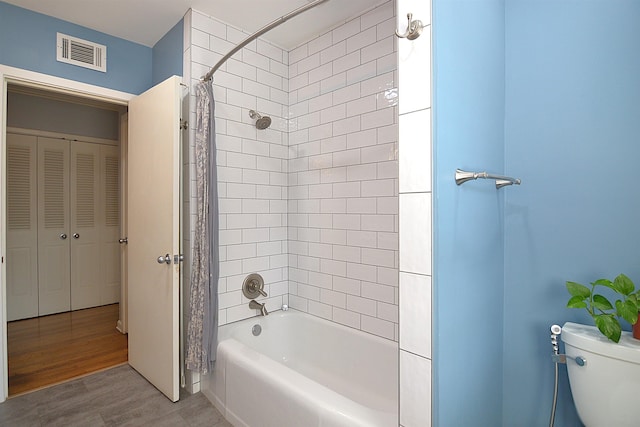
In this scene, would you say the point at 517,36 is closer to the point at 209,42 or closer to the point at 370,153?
the point at 370,153

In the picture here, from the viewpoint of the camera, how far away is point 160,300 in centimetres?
225

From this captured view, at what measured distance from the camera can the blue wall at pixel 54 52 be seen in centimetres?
218

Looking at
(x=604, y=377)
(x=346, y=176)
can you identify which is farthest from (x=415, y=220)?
(x=346, y=176)

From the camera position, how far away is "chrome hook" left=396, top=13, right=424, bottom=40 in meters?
1.06

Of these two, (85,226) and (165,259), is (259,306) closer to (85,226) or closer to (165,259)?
(165,259)

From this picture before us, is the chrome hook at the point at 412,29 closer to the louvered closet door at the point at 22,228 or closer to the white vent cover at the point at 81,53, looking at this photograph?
the white vent cover at the point at 81,53

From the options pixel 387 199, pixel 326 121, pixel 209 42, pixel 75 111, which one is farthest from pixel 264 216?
pixel 75 111

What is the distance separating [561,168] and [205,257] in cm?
195

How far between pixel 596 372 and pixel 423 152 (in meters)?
0.98

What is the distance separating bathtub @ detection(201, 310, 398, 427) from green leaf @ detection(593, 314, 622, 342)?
785mm

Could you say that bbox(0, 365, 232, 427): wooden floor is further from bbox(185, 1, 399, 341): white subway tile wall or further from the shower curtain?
bbox(185, 1, 399, 341): white subway tile wall

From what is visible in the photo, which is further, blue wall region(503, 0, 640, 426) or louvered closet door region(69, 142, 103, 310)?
louvered closet door region(69, 142, 103, 310)

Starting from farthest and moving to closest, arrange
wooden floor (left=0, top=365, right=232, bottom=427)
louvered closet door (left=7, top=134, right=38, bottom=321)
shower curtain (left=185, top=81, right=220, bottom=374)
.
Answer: louvered closet door (left=7, top=134, right=38, bottom=321) < shower curtain (left=185, top=81, right=220, bottom=374) < wooden floor (left=0, top=365, right=232, bottom=427)

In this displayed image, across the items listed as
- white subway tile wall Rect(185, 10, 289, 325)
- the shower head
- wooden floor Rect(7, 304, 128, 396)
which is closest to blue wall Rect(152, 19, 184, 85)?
white subway tile wall Rect(185, 10, 289, 325)
